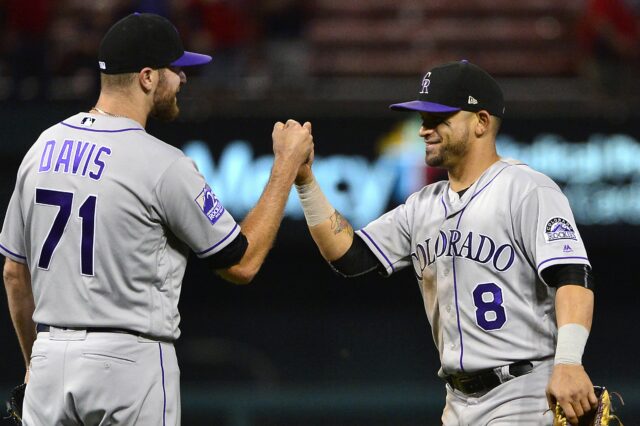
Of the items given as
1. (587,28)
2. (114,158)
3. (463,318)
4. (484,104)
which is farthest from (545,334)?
(587,28)

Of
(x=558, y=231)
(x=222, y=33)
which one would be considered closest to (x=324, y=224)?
(x=558, y=231)

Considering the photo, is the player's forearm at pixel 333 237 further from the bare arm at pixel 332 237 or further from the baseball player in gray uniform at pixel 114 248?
the baseball player in gray uniform at pixel 114 248

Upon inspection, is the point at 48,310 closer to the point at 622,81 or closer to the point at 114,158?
the point at 114,158

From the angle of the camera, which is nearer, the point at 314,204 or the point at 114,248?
the point at 114,248

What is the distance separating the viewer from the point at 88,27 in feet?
27.9

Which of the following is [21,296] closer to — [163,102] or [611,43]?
[163,102]

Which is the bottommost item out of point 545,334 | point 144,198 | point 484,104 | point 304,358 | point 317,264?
point 304,358

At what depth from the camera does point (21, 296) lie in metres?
3.88

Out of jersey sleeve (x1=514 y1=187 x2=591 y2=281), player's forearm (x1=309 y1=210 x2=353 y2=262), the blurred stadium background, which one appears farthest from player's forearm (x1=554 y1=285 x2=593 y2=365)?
the blurred stadium background

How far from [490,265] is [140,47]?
4.74 feet

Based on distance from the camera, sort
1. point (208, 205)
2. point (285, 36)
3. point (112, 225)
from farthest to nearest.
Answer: point (285, 36)
point (208, 205)
point (112, 225)

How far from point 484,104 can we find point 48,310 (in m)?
1.78

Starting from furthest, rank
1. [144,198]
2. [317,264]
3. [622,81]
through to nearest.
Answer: [317,264] → [622,81] → [144,198]

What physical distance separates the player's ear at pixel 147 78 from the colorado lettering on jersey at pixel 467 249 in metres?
1.22
